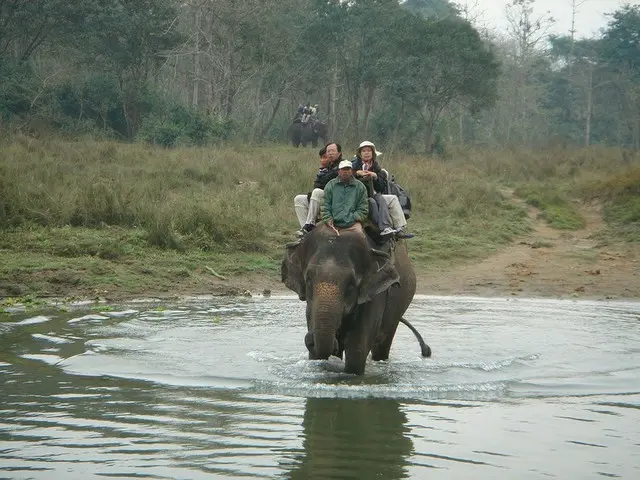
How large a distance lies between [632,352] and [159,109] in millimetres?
29742

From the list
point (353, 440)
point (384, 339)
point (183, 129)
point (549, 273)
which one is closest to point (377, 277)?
point (384, 339)

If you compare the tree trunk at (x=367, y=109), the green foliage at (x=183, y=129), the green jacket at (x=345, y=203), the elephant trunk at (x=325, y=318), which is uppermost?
the tree trunk at (x=367, y=109)

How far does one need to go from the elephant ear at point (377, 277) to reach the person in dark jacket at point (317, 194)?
697 mm

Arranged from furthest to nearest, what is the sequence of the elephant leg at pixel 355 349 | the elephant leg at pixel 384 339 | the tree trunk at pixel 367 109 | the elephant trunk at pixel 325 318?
the tree trunk at pixel 367 109
the elephant leg at pixel 384 339
the elephant leg at pixel 355 349
the elephant trunk at pixel 325 318

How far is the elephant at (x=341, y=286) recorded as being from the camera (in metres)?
8.49

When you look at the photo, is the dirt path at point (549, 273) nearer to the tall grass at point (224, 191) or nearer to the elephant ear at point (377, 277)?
the tall grass at point (224, 191)

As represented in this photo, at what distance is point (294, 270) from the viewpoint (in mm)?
9367

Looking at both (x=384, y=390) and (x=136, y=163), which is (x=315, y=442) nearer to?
(x=384, y=390)

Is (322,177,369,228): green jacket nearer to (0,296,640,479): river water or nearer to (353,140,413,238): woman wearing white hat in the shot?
(353,140,413,238): woman wearing white hat

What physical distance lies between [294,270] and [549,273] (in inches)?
363

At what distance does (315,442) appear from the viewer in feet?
24.0

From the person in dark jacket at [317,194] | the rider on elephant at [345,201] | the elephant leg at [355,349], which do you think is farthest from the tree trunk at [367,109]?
the elephant leg at [355,349]

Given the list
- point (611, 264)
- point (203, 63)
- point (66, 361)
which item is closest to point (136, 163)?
point (611, 264)

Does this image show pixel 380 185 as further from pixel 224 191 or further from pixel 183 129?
pixel 183 129
